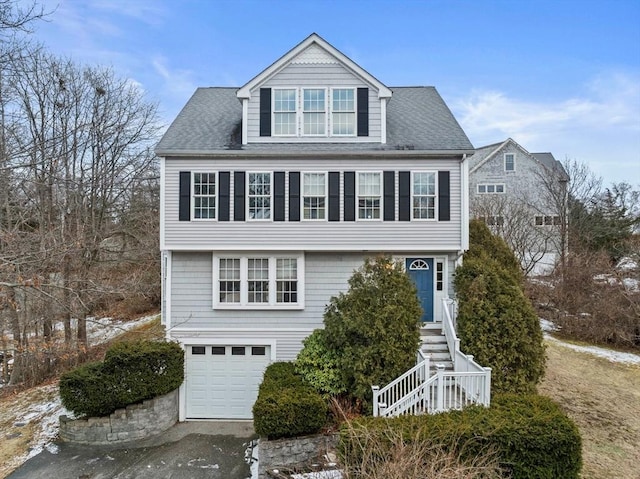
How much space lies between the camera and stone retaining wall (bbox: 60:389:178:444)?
926 centimetres

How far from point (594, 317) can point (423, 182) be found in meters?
9.85

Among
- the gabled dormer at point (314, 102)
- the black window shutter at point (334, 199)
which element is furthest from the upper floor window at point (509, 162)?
the black window shutter at point (334, 199)

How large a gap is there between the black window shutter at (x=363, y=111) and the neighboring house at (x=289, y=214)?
3 centimetres

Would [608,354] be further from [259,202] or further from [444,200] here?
[259,202]

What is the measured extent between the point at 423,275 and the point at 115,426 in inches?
342

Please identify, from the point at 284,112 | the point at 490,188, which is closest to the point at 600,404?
the point at 284,112

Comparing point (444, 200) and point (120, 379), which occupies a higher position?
point (444, 200)

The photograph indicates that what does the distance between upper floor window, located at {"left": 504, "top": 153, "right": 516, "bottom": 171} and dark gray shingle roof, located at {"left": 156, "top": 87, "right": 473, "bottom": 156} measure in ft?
48.6

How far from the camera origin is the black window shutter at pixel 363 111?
422 inches

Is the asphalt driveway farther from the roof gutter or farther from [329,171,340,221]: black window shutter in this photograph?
the roof gutter

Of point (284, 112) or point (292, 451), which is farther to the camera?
point (284, 112)

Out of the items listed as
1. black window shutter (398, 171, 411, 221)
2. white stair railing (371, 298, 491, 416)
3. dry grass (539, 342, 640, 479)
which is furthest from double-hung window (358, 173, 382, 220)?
dry grass (539, 342, 640, 479)

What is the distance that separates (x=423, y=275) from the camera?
10.9 m

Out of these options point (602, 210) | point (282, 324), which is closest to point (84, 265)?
point (282, 324)
